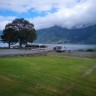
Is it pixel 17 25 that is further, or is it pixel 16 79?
pixel 17 25

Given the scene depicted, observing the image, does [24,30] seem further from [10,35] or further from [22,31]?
[10,35]

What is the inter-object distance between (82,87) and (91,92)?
1.21 meters

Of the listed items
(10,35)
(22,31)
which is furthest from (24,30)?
(10,35)

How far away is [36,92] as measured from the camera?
14.6 meters

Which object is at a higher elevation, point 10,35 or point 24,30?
point 24,30

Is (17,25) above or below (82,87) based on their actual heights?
above

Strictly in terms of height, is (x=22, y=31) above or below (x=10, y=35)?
above

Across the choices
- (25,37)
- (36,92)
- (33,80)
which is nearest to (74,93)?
(36,92)

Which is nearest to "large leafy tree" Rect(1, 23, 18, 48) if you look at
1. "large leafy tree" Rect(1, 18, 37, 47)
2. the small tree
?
"large leafy tree" Rect(1, 18, 37, 47)

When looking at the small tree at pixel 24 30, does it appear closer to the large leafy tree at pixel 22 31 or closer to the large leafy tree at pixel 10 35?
the large leafy tree at pixel 22 31

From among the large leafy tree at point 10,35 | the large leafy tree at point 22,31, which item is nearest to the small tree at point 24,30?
the large leafy tree at point 22,31

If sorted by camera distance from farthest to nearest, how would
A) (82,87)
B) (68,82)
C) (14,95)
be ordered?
(68,82) < (82,87) < (14,95)

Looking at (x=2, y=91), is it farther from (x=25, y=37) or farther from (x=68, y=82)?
(x=25, y=37)

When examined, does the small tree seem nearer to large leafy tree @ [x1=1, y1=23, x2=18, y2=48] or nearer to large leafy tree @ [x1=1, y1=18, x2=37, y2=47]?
large leafy tree @ [x1=1, y1=18, x2=37, y2=47]
